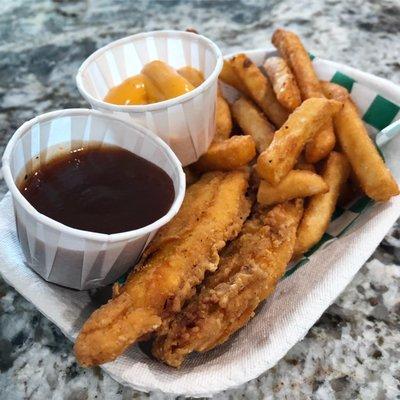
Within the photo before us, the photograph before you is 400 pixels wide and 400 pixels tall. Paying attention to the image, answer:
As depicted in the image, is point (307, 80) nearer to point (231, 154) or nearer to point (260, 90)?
point (260, 90)

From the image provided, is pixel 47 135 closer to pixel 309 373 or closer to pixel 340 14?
pixel 309 373

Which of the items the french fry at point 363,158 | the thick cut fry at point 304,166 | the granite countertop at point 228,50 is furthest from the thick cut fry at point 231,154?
the granite countertop at point 228,50

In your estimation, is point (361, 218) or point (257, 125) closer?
point (361, 218)

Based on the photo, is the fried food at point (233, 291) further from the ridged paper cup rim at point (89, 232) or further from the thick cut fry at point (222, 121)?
the thick cut fry at point (222, 121)

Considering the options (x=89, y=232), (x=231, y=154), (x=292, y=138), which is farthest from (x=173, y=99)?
(x=89, y=232)

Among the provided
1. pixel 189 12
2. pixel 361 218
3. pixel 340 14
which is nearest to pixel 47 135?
pixel 361 218

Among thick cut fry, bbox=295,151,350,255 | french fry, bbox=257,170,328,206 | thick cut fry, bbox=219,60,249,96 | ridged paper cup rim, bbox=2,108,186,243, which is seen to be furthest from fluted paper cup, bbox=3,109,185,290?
thick cut fry, bbox=219,60,249,96
